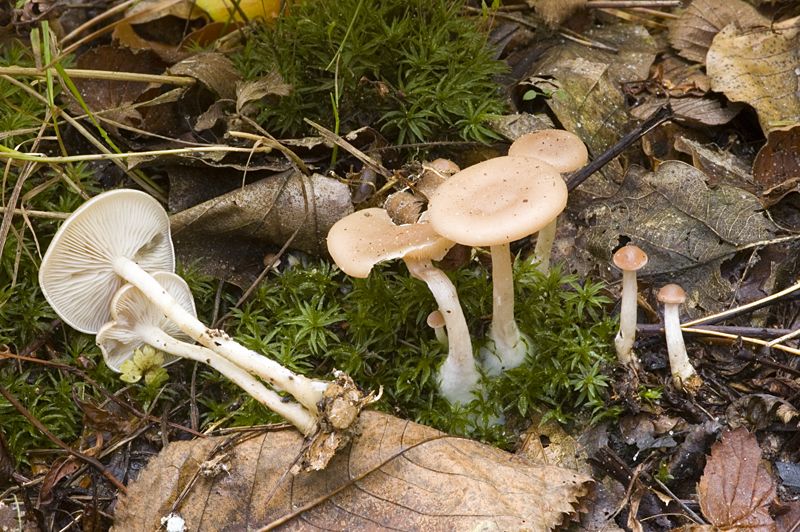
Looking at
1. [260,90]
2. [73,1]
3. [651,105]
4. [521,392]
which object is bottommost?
[521,392]

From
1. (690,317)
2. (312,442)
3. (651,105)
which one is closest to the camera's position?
(312,442)

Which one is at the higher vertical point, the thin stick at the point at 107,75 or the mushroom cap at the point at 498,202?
the thin stick at the point at 107,75

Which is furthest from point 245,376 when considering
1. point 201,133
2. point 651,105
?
point 651,105

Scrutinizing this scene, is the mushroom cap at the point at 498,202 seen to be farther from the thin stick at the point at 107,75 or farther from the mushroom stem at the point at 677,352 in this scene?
the thin stick at the point at 107,75

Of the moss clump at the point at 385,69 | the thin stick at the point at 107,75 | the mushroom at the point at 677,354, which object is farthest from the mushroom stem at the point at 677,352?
the thin stick at the point at 107,75

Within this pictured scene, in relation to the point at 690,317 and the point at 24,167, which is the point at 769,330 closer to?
the point at 690,317

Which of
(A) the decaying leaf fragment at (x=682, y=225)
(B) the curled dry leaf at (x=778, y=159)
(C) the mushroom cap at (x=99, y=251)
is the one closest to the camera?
(C) the mushroom cap at (x=99, y=251)
